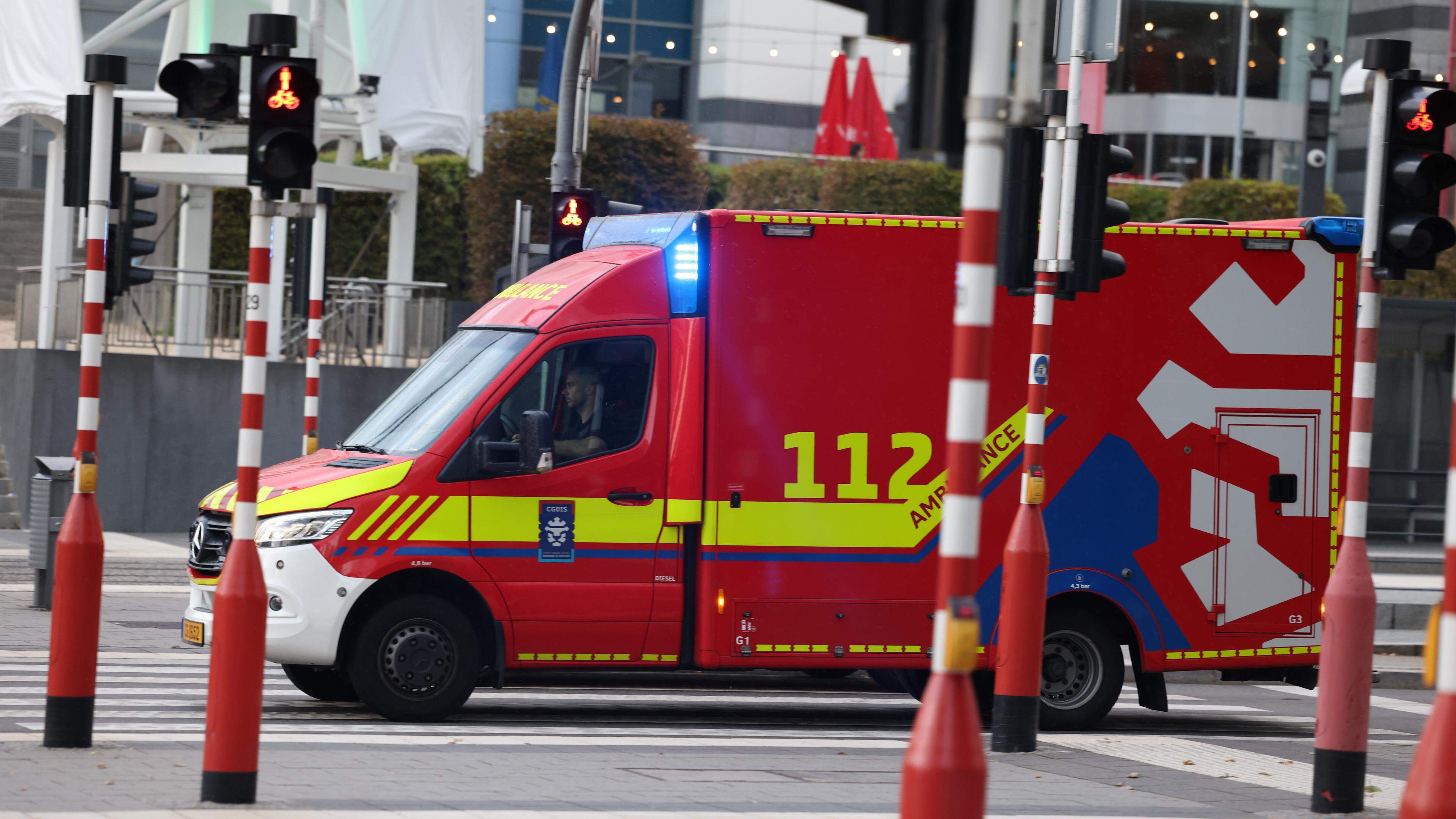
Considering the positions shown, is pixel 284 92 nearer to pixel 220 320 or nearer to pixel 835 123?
pixel 220 320

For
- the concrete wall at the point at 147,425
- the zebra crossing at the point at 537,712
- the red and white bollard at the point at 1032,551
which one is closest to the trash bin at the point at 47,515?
the zebra crossing at the point at 537,712

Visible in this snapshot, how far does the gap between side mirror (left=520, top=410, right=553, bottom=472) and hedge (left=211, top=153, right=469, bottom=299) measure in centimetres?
2190

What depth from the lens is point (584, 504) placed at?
425 inches

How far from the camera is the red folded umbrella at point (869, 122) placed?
131ft

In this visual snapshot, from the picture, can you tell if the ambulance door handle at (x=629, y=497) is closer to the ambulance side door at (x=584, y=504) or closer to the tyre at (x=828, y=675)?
the ambulance side door at (x=584, y=504)

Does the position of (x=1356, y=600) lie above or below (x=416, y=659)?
above

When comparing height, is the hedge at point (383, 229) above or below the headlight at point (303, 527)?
above

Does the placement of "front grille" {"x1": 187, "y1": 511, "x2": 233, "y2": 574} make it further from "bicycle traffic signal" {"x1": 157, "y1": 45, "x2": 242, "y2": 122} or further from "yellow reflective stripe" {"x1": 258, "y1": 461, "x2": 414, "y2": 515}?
"bicycle traffic signal" {"x1": 157, "y1": 45, "x2": 242, "y2": 122}

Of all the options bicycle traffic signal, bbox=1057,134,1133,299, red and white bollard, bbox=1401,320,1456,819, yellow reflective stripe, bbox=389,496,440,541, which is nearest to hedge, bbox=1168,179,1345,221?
bicycle traffic signal, bbox=1057,134,1133,299

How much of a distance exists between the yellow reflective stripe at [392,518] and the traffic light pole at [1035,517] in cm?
327

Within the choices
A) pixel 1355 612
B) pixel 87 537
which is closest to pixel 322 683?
pixel 87 537

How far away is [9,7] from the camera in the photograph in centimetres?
2394

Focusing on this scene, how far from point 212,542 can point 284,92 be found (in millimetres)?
3857

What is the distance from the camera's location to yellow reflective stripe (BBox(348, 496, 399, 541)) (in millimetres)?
10445
